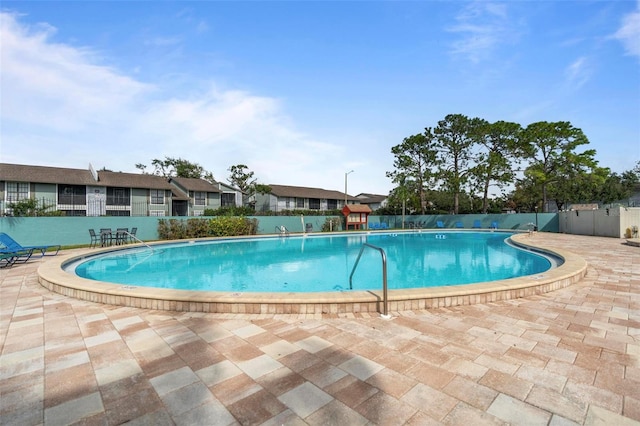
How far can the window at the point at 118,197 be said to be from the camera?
83.4ft

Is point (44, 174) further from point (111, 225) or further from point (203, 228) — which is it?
point (203, 228)

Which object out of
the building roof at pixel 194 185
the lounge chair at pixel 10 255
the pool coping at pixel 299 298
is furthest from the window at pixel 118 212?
the pool coping at pixel 299 298

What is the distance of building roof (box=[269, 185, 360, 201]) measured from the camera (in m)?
36.4

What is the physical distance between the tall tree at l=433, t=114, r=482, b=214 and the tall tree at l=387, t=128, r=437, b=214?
714 millimetres

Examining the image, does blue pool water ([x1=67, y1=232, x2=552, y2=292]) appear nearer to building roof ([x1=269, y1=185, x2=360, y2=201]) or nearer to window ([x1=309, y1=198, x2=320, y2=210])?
building roof ([x1=269, y1=185, x2=360, y2=201])

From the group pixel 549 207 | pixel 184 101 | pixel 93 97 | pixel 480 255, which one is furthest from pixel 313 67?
pixel 549 207

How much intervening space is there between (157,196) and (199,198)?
188 inches

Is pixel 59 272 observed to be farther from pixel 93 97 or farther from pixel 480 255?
pixel 480 255

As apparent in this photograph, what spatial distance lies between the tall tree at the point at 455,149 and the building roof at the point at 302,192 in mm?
14821

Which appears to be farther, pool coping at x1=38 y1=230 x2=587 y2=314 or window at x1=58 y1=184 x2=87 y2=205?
window at x1=58 y1=184 x2=87 y2=205

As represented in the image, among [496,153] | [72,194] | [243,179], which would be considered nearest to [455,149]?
[496,153]

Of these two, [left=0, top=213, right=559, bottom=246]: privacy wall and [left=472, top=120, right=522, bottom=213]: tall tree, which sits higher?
[left=472, top=120, right=522, bottom=213]: tall tree

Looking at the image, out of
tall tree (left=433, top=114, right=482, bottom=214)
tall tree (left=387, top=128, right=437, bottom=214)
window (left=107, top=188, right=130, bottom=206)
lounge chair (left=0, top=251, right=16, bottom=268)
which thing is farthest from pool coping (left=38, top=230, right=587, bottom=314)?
tall tree (left=387, top=128, right=437, bottom=214)

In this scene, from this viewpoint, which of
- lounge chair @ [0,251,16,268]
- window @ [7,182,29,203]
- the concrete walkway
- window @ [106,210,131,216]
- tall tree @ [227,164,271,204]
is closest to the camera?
the concrete walkway
